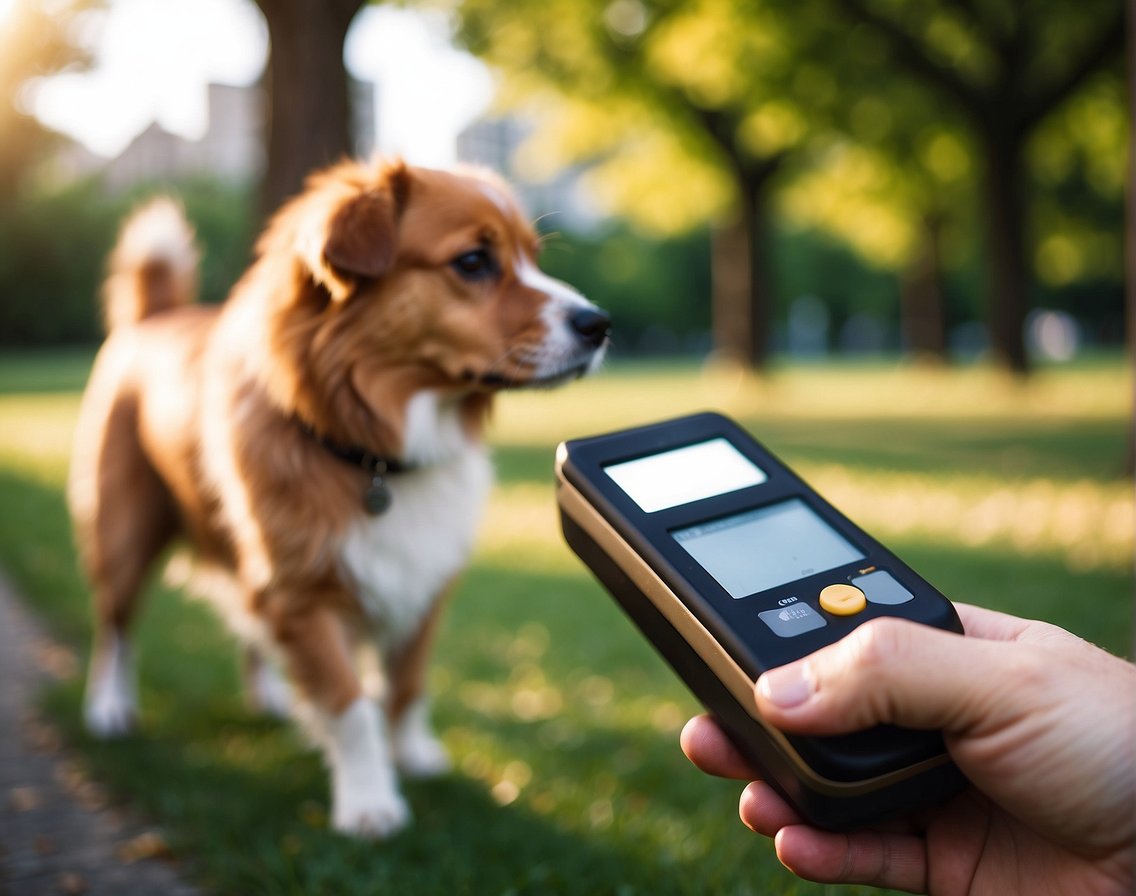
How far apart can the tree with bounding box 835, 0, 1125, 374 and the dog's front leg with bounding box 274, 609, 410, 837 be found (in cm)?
1412

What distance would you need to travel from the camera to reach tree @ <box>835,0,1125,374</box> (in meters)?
15.2

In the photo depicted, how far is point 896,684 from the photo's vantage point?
4.41ft

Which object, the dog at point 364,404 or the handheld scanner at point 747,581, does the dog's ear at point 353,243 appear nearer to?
the dog at point 364,404

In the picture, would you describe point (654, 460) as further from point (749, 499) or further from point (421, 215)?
point (421, 215)

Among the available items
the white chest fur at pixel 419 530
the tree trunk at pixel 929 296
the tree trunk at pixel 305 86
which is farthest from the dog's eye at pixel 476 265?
the tree trunk at pixel 929 296

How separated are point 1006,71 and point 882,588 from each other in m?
17.2

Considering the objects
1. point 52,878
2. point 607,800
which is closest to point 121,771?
point 52,878

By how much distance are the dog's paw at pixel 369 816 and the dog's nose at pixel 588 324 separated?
4.98 feet

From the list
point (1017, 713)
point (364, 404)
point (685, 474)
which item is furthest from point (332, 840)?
point (1017, 713)

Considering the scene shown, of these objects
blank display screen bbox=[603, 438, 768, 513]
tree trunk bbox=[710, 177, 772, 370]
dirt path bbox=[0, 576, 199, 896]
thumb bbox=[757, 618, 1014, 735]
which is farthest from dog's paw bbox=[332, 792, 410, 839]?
tree trunk bbox=[710, 177, 772, 370]

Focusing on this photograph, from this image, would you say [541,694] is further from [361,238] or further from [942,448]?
[942,448]

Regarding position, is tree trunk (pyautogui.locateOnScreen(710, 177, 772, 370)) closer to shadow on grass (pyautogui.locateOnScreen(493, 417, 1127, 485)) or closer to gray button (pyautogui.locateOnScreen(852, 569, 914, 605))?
shadow on grass (pyautogui.locateOnScreen(493, 417, 1127, 485))

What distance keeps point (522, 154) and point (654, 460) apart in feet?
74.8

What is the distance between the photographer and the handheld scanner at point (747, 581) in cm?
145
